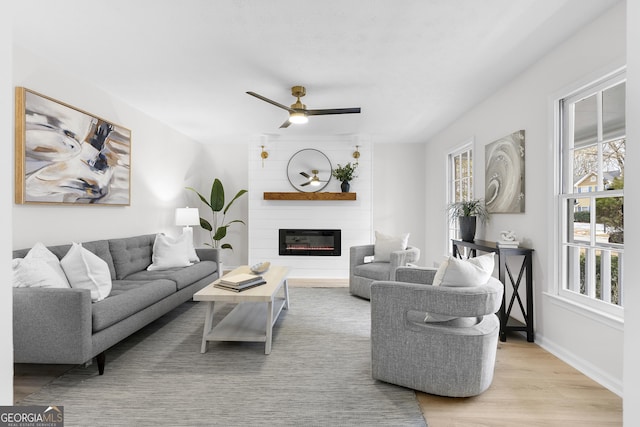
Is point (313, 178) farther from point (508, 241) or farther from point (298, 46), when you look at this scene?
point (508, 241)

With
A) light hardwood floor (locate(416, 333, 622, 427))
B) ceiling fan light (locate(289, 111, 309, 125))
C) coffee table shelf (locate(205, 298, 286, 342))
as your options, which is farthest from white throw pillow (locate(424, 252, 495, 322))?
ceiling fan light (locate(289, 111, 309, 125))

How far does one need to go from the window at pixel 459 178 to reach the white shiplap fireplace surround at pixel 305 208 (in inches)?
52.9

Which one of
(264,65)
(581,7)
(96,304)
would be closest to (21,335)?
(96,304)

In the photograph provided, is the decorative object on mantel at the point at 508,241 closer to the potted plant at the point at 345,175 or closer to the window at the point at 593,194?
the window at the point at 593,194

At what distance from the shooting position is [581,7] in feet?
6.86

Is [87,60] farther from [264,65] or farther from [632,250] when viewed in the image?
[632,250]

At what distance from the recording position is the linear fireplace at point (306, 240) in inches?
226

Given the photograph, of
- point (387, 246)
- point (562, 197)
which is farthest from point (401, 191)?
point (562, 197)

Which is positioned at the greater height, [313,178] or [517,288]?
[313,178]

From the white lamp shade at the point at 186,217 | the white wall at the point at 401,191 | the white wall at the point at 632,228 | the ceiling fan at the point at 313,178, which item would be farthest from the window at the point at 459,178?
the white lamp shade at the point at 186,217

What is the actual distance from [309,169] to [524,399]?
14.7 feet

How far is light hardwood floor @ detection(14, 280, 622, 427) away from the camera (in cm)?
181

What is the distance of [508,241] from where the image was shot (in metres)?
3.03

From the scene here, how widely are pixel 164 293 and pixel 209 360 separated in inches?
35.1
